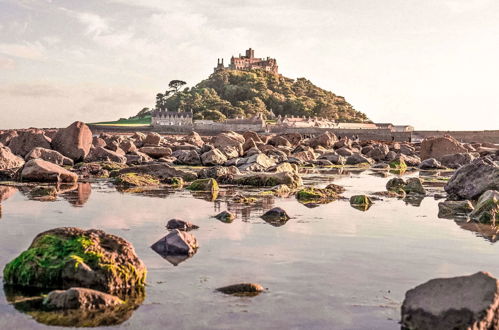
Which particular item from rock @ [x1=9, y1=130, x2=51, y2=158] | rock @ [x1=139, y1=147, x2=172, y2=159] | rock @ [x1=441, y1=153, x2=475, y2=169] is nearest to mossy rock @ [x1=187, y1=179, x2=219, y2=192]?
rock @ [x1=9, y1=130, x2=51, y2=158]

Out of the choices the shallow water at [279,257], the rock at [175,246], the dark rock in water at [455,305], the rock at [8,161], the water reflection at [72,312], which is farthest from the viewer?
the rock at [8,161]

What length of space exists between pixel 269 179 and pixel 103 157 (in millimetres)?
12032

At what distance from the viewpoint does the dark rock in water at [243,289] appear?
6469 millimetres

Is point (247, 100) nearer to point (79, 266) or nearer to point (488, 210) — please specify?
point (488, 210)

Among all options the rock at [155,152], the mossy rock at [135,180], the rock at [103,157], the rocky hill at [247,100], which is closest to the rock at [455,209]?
the mossy rock at [135,180]

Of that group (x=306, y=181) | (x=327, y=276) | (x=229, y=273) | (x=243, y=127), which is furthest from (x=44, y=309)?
(x=243, y=127)

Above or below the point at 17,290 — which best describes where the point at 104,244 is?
above

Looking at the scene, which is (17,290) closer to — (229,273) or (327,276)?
(229,273)

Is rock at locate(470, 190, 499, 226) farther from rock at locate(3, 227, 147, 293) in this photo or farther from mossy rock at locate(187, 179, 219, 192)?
rock at locate(3, 227, 147, 293)

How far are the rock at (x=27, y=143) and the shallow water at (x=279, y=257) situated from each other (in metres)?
14.1

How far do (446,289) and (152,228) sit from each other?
6.27 m

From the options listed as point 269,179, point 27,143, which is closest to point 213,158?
point 27,143

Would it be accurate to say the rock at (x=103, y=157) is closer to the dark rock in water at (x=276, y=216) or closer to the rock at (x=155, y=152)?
the rock at (x=155, y=152)

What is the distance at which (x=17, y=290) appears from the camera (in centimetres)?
646
